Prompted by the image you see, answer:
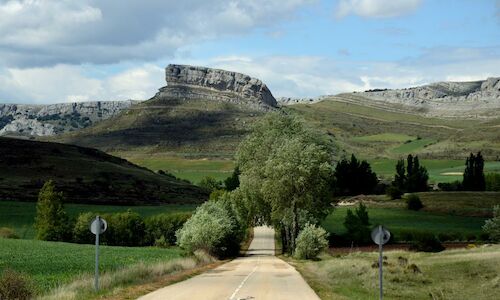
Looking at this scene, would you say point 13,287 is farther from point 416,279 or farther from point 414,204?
point 414,204

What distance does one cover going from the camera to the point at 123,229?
3649 inches

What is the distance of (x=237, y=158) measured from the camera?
69125 mm

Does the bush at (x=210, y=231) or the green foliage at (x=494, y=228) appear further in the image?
the green foliage at (x=494, y=228)

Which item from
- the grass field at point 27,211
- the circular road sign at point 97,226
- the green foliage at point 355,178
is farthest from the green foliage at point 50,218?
the green foliage at point 355,178

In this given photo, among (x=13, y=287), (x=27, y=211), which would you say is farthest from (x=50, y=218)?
(x=13, y=287)

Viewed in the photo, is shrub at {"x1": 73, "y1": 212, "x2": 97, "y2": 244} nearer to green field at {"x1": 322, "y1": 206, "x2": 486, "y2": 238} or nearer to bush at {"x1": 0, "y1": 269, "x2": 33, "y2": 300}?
green field at {"x1": 322, "y1": 206, "x2": 486, "y2": 238}

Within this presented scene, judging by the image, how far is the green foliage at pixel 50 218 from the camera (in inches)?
3351

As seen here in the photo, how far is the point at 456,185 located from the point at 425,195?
27.9 m

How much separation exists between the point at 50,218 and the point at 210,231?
3885 centimetres

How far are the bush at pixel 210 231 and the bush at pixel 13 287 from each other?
32.0 metres

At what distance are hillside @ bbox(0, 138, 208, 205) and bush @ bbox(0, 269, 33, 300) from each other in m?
109

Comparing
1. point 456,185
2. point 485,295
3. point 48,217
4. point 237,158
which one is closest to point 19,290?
point 485,295

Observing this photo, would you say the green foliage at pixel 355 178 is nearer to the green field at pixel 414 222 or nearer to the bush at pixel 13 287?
the green field at pixel 414 222

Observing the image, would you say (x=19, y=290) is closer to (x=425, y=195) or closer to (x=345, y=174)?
(x=425, y=195)
